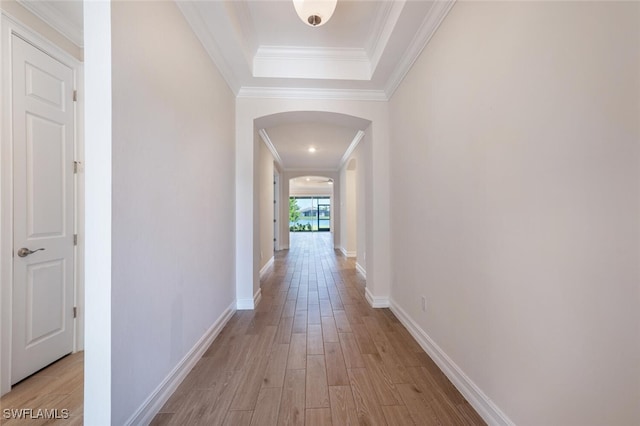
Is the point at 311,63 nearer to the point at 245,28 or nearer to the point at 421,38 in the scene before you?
the point at 245,28

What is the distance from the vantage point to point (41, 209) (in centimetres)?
178

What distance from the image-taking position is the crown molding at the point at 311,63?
104 inches

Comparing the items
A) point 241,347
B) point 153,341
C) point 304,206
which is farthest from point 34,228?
point 304,206

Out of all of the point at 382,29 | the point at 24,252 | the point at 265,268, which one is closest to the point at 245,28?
the point at 382,29

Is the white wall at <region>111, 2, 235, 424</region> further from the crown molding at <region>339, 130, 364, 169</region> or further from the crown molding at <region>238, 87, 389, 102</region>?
the crown molding at <region>339, 130, 364, 169</region>

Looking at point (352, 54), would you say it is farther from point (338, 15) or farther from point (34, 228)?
point (34, 228)

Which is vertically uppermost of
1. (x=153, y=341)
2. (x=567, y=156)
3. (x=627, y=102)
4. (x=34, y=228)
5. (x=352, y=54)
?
(x=352, y=54)

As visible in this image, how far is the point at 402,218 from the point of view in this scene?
103 inches

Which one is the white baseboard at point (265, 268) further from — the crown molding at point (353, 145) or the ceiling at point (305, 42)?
the crown molding at point (353, 145)

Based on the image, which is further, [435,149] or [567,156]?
[435,149]

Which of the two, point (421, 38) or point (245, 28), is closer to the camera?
point (421, 38)

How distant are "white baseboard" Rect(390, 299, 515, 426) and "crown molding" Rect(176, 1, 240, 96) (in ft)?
9.82

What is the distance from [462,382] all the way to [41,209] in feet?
10.0

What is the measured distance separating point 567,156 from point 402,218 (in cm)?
171
